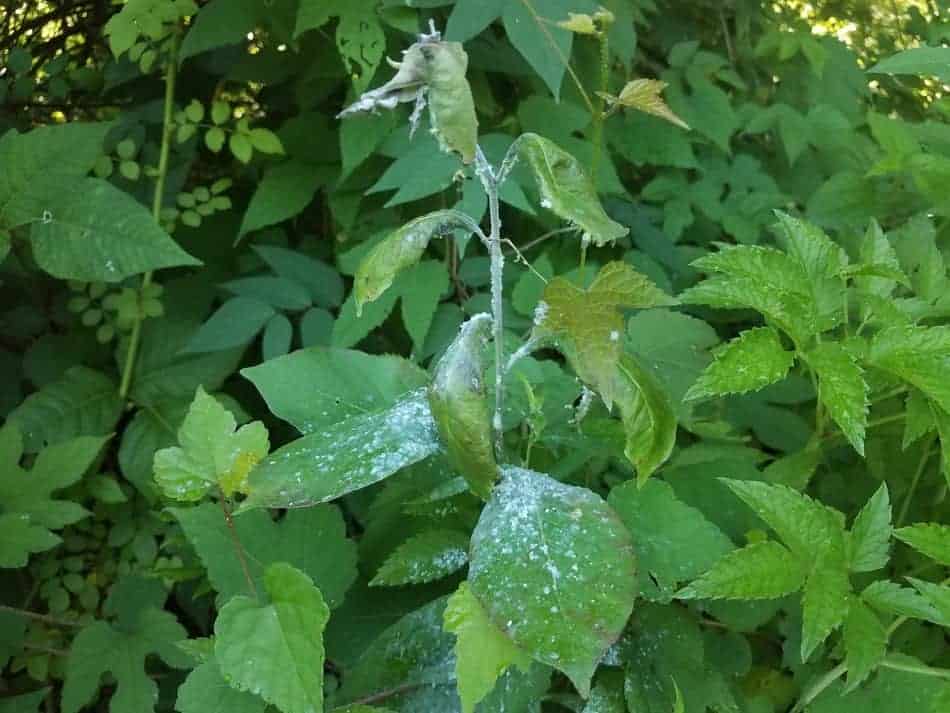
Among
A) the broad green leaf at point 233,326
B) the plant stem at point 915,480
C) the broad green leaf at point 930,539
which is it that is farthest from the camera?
the broad green leaf at point 233,326

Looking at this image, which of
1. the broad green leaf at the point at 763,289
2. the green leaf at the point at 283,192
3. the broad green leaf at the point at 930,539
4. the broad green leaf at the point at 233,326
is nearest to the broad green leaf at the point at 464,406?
the broad green leaf at the point at 763,289

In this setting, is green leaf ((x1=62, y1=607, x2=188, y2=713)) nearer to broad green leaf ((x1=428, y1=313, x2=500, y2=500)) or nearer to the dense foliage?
the dense foliage

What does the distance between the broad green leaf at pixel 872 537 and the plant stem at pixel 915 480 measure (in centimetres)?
26

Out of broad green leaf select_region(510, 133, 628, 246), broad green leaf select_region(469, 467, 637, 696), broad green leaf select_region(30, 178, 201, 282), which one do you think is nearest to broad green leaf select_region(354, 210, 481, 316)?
broad green leaf select_region(510, 133, 628, 246)

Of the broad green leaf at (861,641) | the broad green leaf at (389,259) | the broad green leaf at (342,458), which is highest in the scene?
the broad green leaf at (389,259)

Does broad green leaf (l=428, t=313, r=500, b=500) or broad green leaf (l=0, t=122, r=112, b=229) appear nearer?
broad green leaf (l=428, t=313, r=500, b=500)

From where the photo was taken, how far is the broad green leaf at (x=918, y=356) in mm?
880

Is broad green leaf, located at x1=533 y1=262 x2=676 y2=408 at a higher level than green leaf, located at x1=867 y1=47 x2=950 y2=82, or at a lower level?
higher

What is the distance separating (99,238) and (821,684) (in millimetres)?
1134

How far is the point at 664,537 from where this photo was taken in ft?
2.63

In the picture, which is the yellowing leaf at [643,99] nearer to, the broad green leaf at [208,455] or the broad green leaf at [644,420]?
the broad green leaf at [644,420]

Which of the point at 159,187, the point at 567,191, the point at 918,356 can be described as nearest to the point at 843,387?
the point at 918,356

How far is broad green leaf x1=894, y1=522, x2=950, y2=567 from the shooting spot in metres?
0.83

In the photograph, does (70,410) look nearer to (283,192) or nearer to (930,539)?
(283,192)
